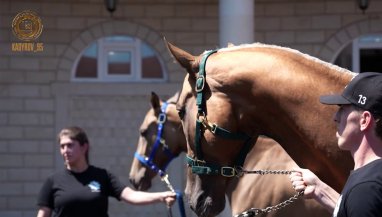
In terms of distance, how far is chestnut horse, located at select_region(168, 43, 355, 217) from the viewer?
295cm

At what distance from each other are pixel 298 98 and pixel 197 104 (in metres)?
0.44

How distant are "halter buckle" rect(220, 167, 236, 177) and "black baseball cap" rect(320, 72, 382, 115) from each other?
90 cm

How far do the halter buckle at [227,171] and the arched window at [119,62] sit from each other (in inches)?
352

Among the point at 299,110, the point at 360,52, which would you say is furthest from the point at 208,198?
the point at 360,52

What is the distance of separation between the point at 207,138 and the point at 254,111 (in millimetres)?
230

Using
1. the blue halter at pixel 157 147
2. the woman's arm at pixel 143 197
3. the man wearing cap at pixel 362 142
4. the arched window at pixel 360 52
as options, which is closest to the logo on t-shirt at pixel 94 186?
the woman's arm at pixel 143 197

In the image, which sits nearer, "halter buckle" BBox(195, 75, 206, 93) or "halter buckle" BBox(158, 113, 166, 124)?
"halter buckle" BBox(195, 75, 206, 93)

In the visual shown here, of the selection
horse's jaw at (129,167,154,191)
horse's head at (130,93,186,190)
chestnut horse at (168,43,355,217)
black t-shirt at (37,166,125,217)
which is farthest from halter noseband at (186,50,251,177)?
horse's jaw at (129,167,154,191)

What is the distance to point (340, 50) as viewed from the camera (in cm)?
1198

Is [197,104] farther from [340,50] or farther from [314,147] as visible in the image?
[340,50]

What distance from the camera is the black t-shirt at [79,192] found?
493cm

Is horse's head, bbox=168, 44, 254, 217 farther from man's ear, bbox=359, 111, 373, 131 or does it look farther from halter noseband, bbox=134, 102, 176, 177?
halter noseband, bbox=134, 102, 176, 177

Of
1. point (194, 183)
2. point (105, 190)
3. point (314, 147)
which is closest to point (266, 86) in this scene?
point (314, 147)

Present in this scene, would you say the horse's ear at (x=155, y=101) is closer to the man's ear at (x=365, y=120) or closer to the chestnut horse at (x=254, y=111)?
the chestnut horse at (x=254, y=111)
